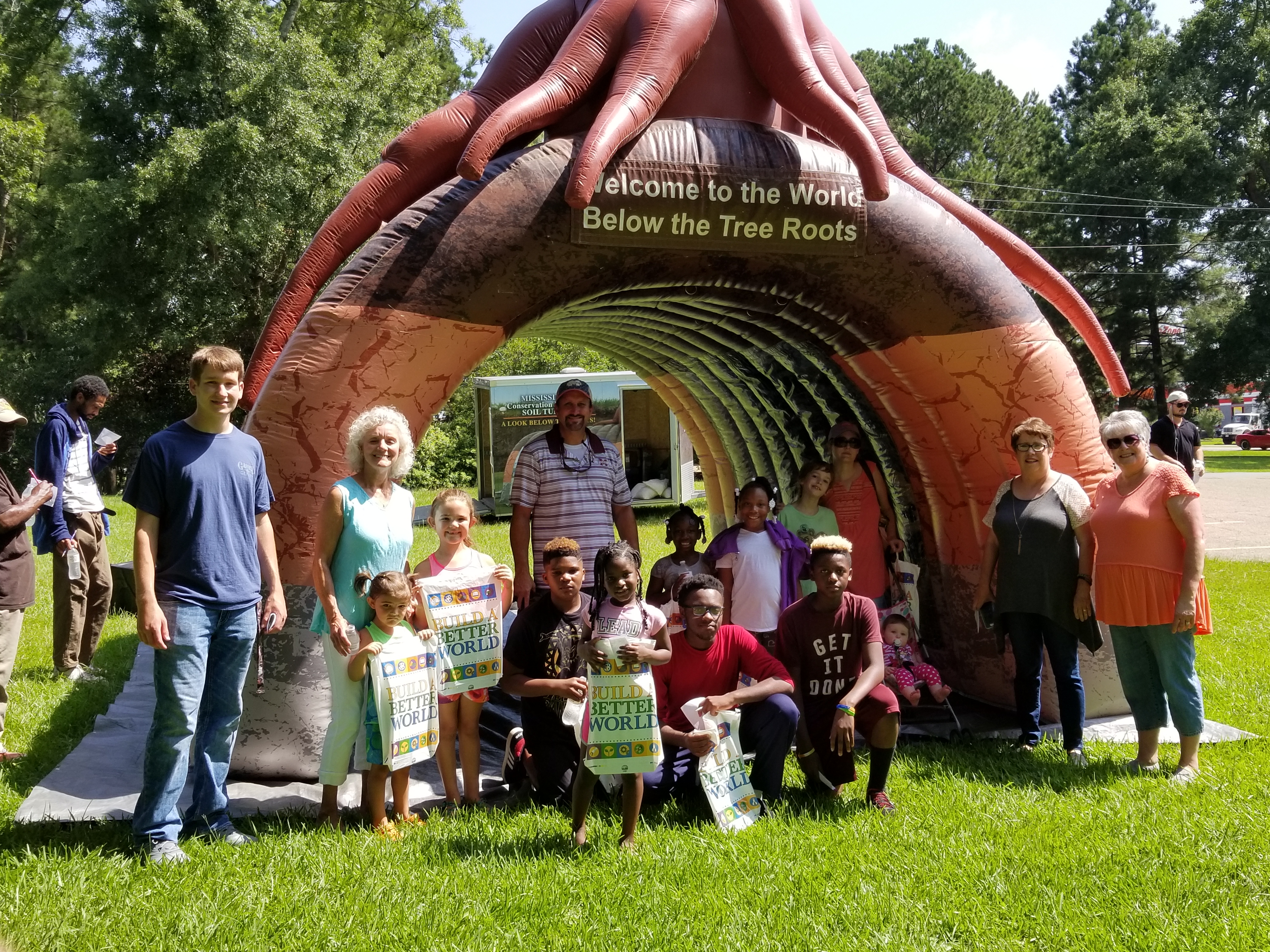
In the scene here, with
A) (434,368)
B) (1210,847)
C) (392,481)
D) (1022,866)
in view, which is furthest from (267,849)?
(1210,847)

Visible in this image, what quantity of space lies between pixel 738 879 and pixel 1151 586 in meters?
2.27

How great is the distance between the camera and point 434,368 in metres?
4.41

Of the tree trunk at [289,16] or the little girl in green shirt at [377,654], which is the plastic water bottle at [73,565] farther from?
the tree trunk at [289,16]

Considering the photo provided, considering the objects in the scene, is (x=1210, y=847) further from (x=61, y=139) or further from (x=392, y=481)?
(x=61, y=139)

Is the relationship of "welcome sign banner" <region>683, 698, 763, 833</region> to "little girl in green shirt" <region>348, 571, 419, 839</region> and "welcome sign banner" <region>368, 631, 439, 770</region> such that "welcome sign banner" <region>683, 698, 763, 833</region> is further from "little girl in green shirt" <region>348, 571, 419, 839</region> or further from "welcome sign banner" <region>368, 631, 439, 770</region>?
"little girl in green shirt" <region>348, 571, 419, 839</region>

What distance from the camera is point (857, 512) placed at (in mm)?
5523

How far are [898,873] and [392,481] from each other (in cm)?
236

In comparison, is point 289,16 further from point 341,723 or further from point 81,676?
point 341,723

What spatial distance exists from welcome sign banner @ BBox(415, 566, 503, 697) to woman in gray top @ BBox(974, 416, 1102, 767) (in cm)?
237

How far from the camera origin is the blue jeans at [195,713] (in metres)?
3.58

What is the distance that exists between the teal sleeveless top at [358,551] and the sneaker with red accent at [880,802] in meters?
2.06

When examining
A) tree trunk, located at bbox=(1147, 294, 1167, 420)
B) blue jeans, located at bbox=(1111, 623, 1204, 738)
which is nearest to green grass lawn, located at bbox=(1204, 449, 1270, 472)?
tree trunk, located at bbox=(1147, 294, 1167, 420)

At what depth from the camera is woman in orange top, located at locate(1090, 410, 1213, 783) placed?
4.34 m

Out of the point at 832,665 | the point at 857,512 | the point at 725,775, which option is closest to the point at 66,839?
the point at 725,775
